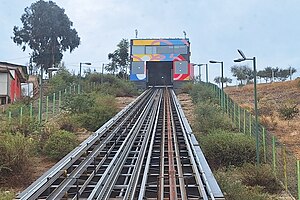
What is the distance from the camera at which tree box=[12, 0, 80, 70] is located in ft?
201

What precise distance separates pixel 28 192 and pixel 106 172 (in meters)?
2.64

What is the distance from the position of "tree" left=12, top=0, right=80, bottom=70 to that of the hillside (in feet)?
82.7

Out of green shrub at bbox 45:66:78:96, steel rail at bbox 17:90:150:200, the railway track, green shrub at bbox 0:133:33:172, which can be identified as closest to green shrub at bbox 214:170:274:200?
the railway track

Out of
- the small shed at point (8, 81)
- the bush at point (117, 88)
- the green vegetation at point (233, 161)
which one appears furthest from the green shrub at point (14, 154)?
the bush at point (117, 88)

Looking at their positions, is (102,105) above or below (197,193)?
above

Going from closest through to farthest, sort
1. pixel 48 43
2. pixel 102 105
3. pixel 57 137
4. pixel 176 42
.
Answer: pixel 57 137 → pixel 102 105 → pixel 176 42 → pixel 48 43

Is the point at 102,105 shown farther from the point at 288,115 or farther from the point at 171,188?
the point at 171,188

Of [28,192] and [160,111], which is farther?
[160,111]

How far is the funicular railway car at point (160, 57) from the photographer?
43.4 m

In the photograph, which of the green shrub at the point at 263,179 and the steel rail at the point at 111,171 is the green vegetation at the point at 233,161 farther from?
the steel rail at the point at 111,171

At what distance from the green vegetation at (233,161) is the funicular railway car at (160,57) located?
19.5 m

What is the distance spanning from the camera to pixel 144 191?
10.3 meters

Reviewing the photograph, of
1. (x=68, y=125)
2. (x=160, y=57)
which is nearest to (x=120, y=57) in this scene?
(x=160, y=57)

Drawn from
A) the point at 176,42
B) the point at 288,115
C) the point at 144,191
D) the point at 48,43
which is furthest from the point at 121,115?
the point at 48,43
